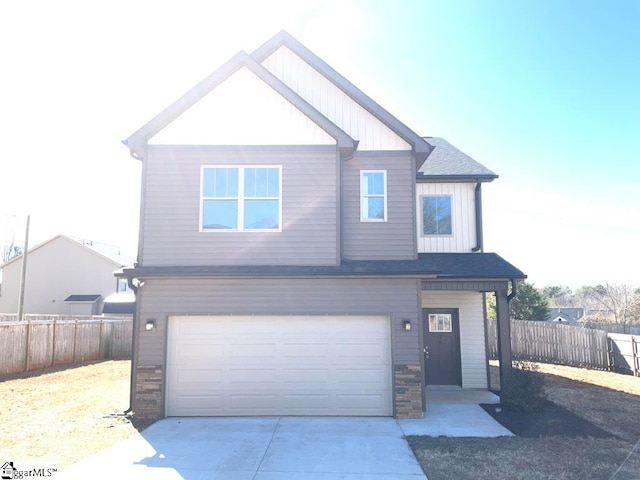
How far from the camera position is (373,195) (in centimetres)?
996

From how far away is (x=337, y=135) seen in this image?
9547 millimetres

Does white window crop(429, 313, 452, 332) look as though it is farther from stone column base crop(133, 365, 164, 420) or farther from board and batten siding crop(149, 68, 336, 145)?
stone column base crop(133, 365, 164, 420)

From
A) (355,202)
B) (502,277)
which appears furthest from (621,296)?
(355,202)

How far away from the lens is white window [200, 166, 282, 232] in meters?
9.45

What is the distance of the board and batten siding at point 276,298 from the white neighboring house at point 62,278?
78.8 ft

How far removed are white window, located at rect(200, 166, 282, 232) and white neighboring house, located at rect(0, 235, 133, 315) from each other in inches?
956

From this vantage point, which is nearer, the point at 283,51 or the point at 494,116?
the point at 283,51

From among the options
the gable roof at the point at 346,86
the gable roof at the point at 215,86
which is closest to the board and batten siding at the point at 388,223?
the gable roof at the point at 346,86

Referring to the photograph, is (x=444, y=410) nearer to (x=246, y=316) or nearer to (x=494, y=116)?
(x=246, y=316)

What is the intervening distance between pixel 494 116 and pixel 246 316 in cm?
1061

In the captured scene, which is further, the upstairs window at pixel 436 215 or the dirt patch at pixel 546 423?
the upstairs window at pixel 436 215

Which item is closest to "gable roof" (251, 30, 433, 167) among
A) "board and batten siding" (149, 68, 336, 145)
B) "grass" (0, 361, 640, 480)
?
"board and batten siding" (149, 68, 336, 145)

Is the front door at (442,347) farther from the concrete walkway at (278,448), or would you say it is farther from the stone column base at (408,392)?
the stone column base at (408,392)

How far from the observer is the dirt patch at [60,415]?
6941 mm
